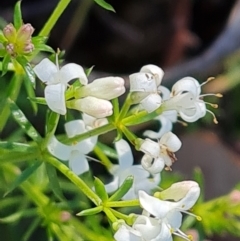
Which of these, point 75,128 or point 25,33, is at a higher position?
point 25,33

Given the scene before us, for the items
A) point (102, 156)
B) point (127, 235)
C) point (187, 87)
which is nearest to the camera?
point (127, 235)

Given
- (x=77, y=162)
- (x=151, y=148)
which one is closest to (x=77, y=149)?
(x=77, y=162)

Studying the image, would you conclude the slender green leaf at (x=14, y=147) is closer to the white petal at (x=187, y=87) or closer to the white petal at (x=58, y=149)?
the white petal at (x=58, y=149)

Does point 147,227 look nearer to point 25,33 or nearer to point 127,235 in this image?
point 127,235

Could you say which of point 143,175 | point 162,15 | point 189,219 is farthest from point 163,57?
point 143,175

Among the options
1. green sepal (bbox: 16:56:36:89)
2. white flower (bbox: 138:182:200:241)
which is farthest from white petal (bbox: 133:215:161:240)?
green sepal (bbox: 16:56:36:89)

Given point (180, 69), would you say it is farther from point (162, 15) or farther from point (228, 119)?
point (228, 119)
